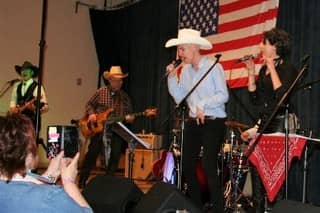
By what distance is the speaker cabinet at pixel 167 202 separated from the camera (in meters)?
2.35

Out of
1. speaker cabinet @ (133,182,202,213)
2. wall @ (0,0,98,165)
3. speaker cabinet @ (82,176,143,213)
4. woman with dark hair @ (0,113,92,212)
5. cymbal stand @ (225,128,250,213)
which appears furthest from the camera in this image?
wall @ (0,0,98,165)

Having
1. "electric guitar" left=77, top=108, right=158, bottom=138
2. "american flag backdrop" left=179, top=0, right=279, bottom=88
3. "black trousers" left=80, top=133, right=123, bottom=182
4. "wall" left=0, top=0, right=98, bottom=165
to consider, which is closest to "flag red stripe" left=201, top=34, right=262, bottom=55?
"american flag backdrop" left=179, top=0, right=279, bottom=88

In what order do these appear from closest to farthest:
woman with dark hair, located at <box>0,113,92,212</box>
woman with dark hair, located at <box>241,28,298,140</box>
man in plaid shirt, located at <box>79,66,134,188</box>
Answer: woman with dark hair, located at <box>0,113,92,212</box> < woman with dark hair, located at <box>241,28,298,140</box> < man in plaid shirt, located at <box>79,66,134,188</box>

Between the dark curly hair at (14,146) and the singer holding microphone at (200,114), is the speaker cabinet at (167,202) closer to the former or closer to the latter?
the dark curly hair at (14,146)

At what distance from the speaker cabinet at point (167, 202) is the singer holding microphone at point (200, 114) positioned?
109cm

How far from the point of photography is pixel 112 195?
108 inches

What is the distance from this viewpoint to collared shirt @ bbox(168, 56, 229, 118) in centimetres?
366

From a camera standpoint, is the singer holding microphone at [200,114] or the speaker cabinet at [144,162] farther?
the speaker cabinet at [144,162]

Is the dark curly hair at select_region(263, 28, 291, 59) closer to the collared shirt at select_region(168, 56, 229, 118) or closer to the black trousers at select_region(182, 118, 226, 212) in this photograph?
the collared shirt at select_region(168, 56, 229, 118)

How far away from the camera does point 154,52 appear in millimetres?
8156

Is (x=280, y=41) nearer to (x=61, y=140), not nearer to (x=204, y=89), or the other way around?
(x=204, y=89)

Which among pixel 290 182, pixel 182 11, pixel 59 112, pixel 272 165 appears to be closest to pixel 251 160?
pixel 272 165

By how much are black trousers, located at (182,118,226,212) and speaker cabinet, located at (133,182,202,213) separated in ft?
3.55

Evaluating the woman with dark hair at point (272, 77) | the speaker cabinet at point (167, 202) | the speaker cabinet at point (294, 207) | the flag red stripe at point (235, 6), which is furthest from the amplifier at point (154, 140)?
the speaker cabinet at point (294, 207)
